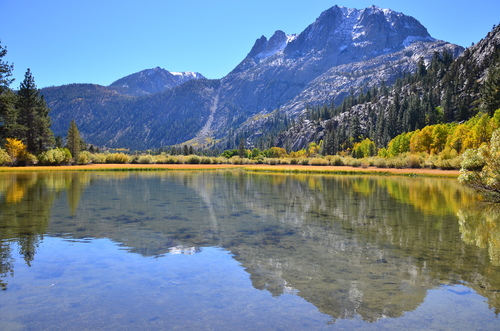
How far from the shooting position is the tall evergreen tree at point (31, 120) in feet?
273

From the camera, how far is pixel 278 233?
53.3 ft

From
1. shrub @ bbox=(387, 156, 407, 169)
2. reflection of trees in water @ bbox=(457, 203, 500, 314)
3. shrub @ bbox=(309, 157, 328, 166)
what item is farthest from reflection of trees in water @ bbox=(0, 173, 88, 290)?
shrub @ bbox=(309, 157, 328, 166)

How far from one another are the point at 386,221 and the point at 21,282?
1743 cm

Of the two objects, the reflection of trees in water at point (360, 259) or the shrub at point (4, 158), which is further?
the shrub at point (4, 158)

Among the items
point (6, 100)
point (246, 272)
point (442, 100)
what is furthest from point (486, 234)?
point (442, 100)

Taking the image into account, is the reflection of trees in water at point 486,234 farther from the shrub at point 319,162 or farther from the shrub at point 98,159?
the shrub at point 98,159

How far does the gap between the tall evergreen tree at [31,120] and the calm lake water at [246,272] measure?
250 feet

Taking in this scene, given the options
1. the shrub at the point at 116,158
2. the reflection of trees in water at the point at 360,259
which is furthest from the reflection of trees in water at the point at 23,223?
the shrub at the point at 116,158

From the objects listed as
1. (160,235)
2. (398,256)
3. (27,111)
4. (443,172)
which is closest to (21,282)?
(160,235)

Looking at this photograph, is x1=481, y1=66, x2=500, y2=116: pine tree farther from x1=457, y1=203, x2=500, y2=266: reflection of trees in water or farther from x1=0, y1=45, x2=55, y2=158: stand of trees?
x1=0, y1=45, x2=55, y2=158: stand of trees

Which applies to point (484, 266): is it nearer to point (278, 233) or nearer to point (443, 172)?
point (278, 233)

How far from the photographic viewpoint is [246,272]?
1064 cm

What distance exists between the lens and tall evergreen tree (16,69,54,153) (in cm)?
8331

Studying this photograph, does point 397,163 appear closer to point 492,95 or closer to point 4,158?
point 492,95
